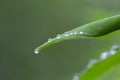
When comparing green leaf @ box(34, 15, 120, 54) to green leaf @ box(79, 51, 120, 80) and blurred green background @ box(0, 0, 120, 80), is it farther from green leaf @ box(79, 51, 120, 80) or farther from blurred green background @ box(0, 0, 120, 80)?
blurred green background @ box(0, 0, 120, 80)

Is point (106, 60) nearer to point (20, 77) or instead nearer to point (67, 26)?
point (67, 26)

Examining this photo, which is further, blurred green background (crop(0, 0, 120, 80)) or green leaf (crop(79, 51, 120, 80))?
blurred green background (crop(0, 0, 120, 80))

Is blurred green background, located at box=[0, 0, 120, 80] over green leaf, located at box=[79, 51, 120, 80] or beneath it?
over

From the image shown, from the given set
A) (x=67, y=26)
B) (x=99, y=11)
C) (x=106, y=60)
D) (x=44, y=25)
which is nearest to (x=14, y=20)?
(x=44, y=25)

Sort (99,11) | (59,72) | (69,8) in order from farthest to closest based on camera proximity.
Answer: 1. (59,72)
2. (69,8)
3. (99,11)

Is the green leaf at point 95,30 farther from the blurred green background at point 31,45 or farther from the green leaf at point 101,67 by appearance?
the blurred green background at point 31,45

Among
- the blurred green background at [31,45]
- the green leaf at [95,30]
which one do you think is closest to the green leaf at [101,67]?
the green leaf at [95,30]

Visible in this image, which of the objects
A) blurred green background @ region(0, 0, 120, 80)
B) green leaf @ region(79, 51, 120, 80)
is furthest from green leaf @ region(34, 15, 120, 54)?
blurred green background @ region(0, 0, 120, 80)

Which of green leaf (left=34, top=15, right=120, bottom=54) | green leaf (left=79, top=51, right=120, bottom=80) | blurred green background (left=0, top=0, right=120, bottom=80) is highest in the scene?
blurred green background (left=0, top=0, right=120, bottom=80)
